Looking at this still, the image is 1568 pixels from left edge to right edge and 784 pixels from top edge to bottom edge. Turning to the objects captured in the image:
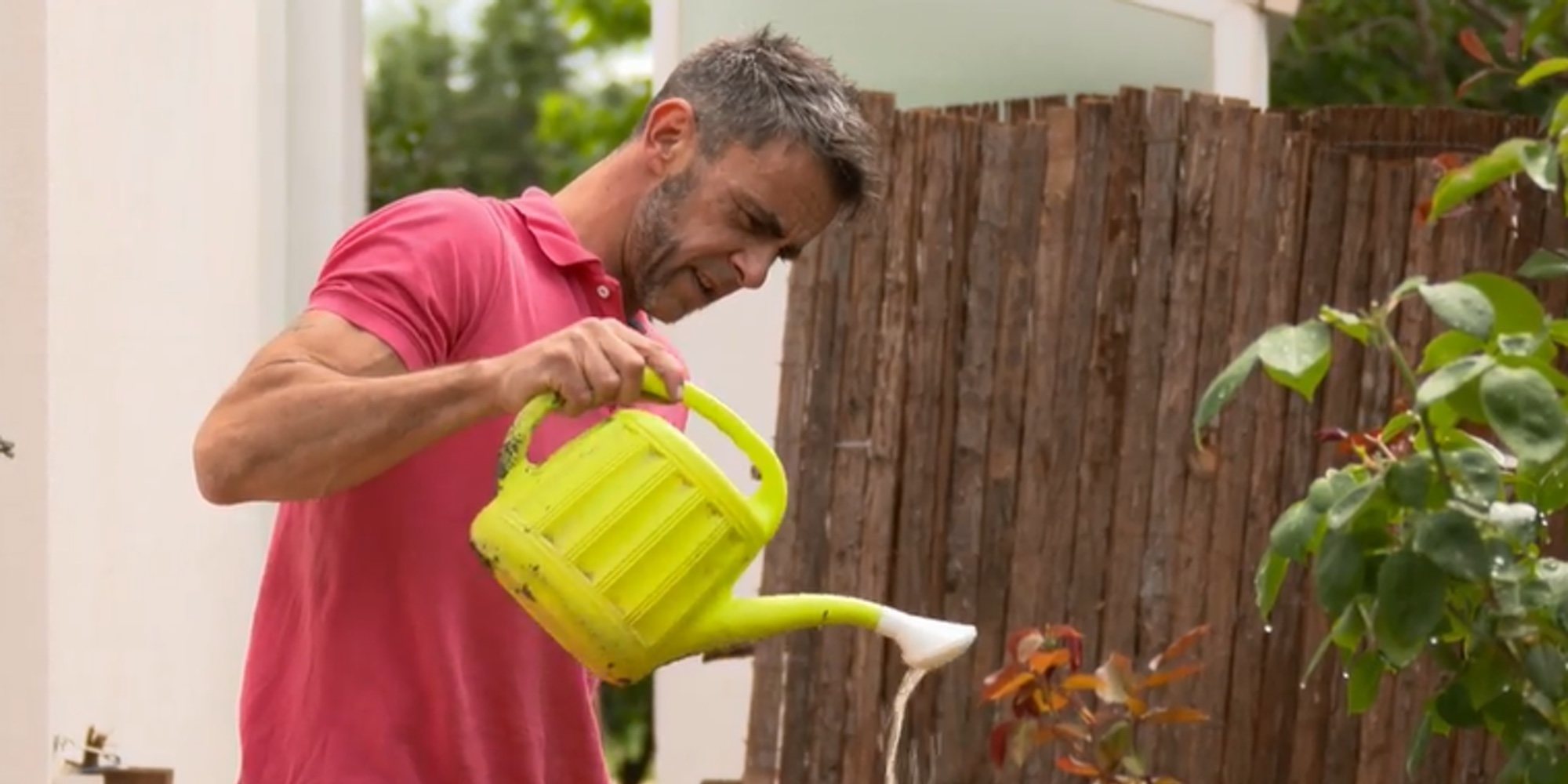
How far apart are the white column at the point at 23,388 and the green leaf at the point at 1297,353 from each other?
1.45 metres

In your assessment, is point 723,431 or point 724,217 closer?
point 723,431

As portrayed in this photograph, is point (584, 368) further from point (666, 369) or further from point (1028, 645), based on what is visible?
point (1028, 645)

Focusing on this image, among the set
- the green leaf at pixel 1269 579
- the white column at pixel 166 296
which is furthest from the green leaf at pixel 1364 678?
the white column at pixel 166 296

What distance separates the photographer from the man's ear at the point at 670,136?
8.45 feet

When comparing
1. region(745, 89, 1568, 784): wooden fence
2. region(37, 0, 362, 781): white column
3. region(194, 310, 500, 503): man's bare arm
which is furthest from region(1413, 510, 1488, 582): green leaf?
region(37, 0, 362, 781): white column

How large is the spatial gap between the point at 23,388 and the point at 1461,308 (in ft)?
5.33

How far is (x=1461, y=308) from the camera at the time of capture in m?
2.28

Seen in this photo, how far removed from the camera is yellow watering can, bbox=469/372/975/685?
2.12 m

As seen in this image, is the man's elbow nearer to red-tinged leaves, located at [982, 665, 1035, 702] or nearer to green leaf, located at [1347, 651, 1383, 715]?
green leaf, located at [1347, 651, 1383, 715]

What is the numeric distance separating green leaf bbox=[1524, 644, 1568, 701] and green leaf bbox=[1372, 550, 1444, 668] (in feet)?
0.47

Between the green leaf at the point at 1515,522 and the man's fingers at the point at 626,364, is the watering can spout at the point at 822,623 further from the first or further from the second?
the green leaf at the point at 1515,522

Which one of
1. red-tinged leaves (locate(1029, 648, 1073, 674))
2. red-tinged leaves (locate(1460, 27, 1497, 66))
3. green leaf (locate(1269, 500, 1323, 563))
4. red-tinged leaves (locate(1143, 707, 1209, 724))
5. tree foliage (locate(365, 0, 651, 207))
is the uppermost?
tree foliage (locate(365, 0, 651, 207))

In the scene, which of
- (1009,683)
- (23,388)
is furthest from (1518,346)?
(23,388)

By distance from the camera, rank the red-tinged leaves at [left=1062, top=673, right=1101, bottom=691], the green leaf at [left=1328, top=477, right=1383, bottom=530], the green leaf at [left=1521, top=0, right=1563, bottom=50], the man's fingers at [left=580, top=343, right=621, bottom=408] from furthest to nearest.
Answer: the red-tinged leaves at [left=1062, top=673, right=1101, bottom=691]
the green leaf at [left=1521, top=0, right=1563, bottom=50]
the green leaf at [left=1328, top=477, right=1383, bottom=530]
the man's fingers at [left=580, top=343, right=621, bottom=408]
